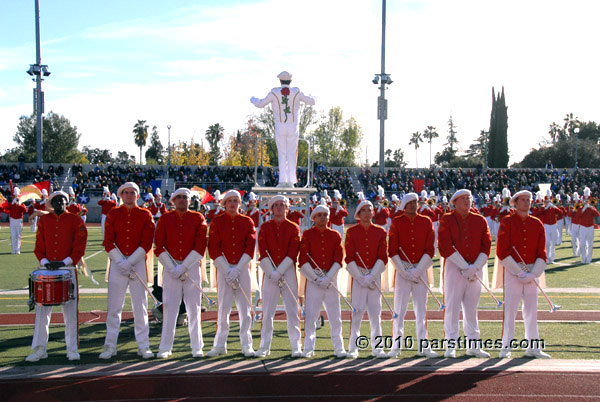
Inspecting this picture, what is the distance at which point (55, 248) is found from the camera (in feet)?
23.0

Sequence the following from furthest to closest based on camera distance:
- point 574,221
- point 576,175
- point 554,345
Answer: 1. point 576,175
2. point 574,221
3. point 554,345

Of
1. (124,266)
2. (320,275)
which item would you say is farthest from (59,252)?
(320,275)

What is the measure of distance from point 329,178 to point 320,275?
33.0 metres

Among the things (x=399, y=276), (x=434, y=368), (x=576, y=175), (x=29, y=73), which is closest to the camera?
(x=434, y=368)

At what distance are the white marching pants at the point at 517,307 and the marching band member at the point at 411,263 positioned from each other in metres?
0.98

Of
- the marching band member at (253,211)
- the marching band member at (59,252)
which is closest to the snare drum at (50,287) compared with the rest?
the marching band member at (59,252)

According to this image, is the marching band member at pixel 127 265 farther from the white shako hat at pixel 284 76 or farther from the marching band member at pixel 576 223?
the marching band member at pixel 576 223

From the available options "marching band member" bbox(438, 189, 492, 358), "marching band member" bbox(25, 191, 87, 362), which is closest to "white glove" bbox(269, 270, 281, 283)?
"marching band member" bbox(438, 189, 492, 358)

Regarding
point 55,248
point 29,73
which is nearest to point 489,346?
point 55,248

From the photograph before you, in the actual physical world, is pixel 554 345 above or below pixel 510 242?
below

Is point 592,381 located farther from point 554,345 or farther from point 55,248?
point 55,248

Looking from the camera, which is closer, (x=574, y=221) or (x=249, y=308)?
(x=249, y=308)

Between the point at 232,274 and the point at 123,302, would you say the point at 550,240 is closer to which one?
the point at 232,274

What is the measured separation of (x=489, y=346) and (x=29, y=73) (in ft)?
105
